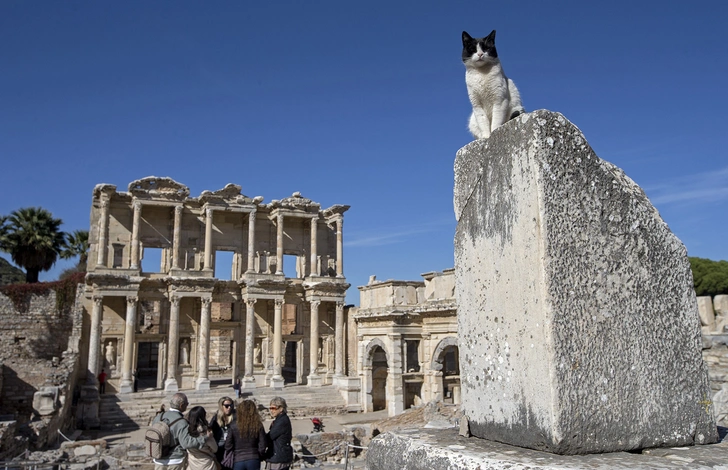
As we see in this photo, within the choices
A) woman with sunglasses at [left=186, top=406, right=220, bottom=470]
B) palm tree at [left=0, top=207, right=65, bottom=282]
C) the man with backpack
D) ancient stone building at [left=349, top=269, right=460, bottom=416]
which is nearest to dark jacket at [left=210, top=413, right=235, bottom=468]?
woman with sunglasses at [left=186, top=406, right=220, bottom=470]

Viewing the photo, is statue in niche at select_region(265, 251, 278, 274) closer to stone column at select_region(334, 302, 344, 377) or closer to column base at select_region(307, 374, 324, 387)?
stone column at select_region(334, 302, 344, 377)

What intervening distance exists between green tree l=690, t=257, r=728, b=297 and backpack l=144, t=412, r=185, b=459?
39275mm

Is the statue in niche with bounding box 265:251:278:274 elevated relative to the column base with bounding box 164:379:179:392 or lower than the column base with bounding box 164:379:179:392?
elevated

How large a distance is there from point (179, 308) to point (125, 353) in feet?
10.3

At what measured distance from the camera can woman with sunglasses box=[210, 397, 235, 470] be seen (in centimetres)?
568

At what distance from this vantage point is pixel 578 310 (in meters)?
2.27

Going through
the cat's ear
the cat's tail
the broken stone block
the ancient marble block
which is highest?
the cat's ear

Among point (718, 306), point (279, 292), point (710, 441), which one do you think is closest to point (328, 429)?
point (279, 292)

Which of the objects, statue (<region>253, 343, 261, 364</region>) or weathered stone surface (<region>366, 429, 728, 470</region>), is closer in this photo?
weathered stone surface (<region>366, 429, 728, 470</region>)

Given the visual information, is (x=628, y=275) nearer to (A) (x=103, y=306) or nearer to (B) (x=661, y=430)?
(B) (x=661, y=430)

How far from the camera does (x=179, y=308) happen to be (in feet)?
88.6

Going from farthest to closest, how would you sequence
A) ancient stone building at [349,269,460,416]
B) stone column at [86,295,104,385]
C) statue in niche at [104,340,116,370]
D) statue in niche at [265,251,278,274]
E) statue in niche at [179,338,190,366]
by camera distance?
statue in niche at [265,251,278,274] < statue in niche at [179,338,190,366] < statue in niche at [104,340,116,370] < stone column at [86,295,104,385] < ancient stone building at [349,269,460,416]

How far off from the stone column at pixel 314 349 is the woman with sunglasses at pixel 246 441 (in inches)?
891

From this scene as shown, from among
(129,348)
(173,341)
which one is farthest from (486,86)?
(173,341)
